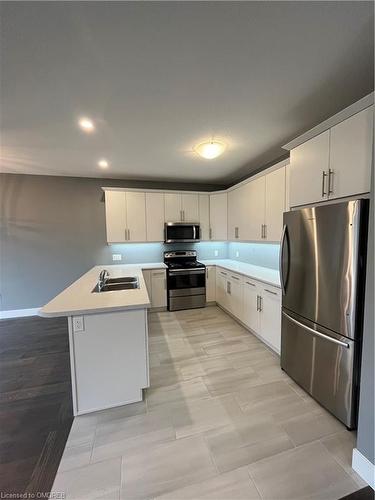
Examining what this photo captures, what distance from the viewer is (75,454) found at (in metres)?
1.49

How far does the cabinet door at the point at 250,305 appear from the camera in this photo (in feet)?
9.93

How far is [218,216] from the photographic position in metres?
4.55

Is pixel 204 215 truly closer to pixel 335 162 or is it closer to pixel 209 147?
pixel 209 147

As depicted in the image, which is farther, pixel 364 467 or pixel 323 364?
pixel 323 364

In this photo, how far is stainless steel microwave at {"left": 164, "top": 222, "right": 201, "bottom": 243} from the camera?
4.34 meters

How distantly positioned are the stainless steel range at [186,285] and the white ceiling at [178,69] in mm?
2288

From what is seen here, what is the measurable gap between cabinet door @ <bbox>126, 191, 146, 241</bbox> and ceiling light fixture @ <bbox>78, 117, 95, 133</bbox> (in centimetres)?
178

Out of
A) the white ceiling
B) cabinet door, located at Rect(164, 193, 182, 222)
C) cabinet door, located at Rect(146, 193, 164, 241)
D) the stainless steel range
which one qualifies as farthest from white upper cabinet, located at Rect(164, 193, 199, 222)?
the white ceiling

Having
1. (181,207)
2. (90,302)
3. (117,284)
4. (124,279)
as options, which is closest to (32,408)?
(90,302)

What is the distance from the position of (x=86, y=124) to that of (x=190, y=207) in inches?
99.8

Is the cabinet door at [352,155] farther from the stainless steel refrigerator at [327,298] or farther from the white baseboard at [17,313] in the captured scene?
the white baseboard at [17,313]

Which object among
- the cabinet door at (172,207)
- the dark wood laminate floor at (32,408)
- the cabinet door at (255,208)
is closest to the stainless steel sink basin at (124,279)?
the dark wood laminate floor at (32,408)

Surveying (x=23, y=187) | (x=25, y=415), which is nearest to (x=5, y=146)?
(x=23, y=187)

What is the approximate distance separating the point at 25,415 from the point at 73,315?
1030 millimetres
